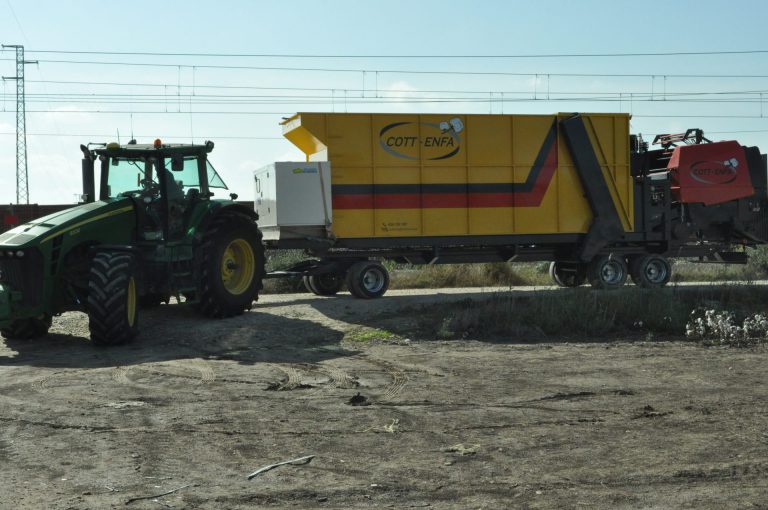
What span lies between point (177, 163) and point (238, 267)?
212cm

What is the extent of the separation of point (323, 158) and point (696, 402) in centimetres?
998

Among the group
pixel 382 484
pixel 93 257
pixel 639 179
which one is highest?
pixel 639 179

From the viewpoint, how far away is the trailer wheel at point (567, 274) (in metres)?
19.3

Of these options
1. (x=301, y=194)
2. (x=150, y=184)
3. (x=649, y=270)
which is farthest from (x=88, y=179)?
(x=649, y=270)

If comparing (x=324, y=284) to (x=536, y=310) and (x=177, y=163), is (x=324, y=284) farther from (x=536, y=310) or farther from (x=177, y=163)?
(x=536, y=310)

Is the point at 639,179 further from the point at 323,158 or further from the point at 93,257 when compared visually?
the point at 93,257

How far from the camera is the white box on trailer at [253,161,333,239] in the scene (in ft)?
53.6

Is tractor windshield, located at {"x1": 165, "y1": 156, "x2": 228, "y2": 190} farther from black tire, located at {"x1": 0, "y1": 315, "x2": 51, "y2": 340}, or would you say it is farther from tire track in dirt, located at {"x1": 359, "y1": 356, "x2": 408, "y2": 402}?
tire track in dirt, located at {"x1": 359, "y1": 356, "x2": 408, "y2": 402}

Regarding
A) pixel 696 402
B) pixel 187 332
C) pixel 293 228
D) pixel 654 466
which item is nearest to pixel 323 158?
pixel 293 228

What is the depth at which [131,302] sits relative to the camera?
12188 millimetres

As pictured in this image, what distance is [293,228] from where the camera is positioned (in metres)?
16.6

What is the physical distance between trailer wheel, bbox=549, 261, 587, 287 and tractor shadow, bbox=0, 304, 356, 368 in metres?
7.86

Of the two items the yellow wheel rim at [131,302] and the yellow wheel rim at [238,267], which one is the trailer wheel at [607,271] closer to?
the yellow wheel rim at [238,267]

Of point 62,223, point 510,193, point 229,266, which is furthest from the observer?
point 510,193
